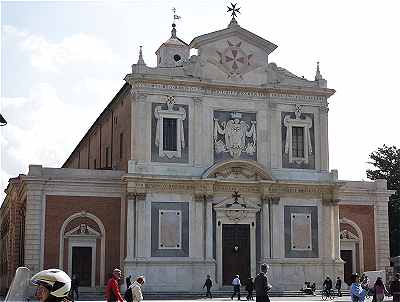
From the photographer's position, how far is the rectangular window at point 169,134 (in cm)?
3894

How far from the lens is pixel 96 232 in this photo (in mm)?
38188

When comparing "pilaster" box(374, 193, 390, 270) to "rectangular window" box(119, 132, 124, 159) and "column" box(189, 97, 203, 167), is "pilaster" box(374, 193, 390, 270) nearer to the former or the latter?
"column" box(189, 97, 203, 167)

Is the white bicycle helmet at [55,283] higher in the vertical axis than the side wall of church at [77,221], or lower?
lower

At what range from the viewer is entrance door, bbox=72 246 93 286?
3784cm

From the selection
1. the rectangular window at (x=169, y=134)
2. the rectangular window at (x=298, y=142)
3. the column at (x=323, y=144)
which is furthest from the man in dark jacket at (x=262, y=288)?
the column at (x=323, y=144)

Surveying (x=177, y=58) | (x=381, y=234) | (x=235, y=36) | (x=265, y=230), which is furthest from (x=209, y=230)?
(x=177, y=58)

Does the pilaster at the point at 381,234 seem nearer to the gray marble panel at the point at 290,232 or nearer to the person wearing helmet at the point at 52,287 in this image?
the gray marble panel at the point at 290,232

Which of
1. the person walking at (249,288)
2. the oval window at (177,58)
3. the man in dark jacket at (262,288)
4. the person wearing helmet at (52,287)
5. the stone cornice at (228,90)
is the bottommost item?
the person walking at (249,288)

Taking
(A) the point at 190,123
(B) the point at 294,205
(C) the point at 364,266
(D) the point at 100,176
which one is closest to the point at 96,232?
(D) the point at 100,176

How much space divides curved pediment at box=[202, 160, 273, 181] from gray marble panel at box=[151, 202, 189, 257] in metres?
2.52

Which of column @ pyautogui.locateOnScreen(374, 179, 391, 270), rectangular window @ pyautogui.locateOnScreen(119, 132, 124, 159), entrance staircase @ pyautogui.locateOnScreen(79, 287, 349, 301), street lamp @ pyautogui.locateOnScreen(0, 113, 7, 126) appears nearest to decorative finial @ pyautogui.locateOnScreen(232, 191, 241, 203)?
entrance staircase @ pyautogui.locateOnScreen(79, 287, 349, 301)

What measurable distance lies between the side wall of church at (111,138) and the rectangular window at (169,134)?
2059mm

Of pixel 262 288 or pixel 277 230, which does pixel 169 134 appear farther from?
pixel 262 288

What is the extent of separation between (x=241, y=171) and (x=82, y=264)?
9.81 meters
